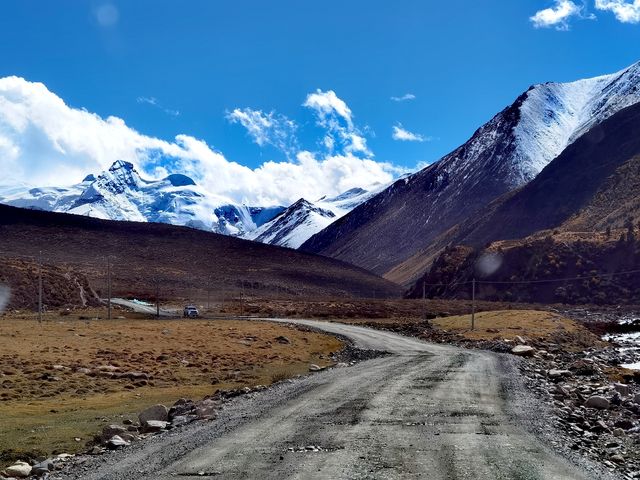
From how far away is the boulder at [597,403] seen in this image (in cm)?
1831

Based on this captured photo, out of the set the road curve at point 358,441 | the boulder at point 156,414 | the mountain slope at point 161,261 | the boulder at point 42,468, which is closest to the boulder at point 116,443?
the road curve at point 358,441

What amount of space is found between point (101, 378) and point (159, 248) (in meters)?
163

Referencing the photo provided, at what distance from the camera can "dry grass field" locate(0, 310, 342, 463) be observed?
16902 mm

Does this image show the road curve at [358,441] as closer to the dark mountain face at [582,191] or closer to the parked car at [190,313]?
the parked car at [190,313]

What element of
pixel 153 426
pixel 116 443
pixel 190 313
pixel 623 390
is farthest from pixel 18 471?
pixel 190 313

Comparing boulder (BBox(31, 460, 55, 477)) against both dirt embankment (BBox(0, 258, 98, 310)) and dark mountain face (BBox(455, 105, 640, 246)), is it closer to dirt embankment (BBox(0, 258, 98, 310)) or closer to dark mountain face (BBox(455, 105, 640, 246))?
dirt embankment (BBox(0, 258, 98, 310))

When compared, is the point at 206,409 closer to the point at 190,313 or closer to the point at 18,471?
the point at 18,471

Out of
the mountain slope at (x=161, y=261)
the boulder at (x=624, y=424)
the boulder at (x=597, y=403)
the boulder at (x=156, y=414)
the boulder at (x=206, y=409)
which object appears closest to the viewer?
the boulder at (x=624, y=424)

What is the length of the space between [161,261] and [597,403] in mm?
161299

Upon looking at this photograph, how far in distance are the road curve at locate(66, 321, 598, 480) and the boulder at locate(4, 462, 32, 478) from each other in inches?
48.5

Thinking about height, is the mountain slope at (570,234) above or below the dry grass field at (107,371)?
above

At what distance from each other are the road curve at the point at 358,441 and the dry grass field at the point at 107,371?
3292 millimetres

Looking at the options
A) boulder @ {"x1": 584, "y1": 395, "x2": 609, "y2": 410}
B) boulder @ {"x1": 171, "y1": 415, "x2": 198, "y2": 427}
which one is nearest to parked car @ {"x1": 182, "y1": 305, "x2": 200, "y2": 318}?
boulder @ {"x1": 171, "y1": 415, "x2": 198, "y2": 427}

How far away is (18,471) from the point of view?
11.7 meters
